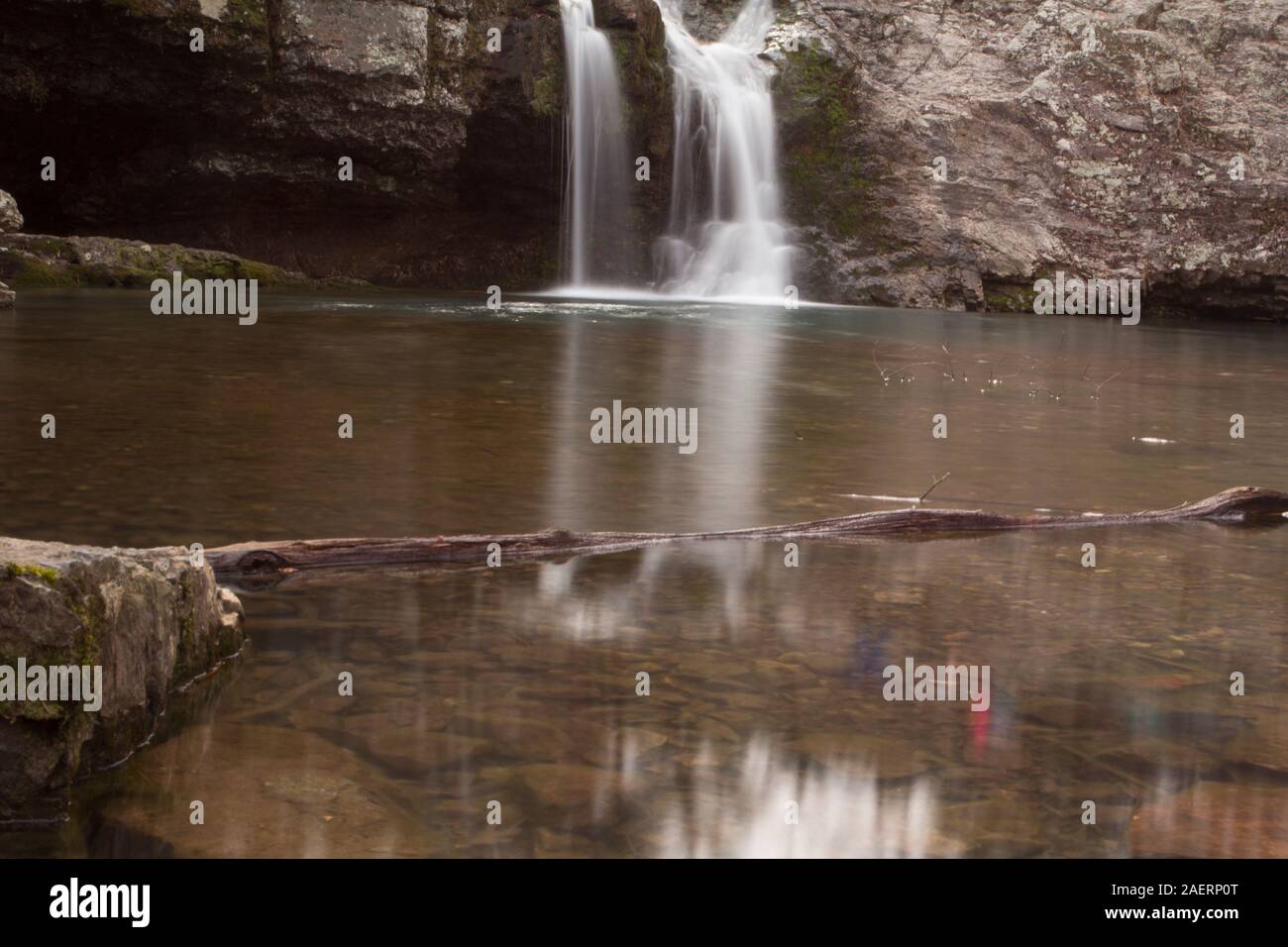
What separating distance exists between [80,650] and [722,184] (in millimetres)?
23919

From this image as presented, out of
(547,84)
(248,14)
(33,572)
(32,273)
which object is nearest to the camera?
(33,572)

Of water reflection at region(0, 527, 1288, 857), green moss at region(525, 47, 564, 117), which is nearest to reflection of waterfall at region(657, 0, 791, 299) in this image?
→ green moss at region(525, 47, 564, 117)

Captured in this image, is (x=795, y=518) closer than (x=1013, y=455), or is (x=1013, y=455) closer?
(x=795, y=518)

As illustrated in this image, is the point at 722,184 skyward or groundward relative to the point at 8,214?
skyward

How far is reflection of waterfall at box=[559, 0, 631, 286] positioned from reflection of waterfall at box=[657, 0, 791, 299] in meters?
1.03

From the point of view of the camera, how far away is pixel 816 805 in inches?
120

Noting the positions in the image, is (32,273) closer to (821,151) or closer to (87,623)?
(821,151)

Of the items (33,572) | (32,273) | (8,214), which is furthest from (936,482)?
(32,273)

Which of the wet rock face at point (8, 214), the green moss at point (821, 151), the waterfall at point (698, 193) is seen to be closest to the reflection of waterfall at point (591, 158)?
the waterfall at point (698, 193)

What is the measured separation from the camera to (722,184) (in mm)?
26047

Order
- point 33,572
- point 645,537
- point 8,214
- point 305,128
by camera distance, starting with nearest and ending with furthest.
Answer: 1. point 33,572
2. point 645,537
3. point 8,214
4. point 305,128
